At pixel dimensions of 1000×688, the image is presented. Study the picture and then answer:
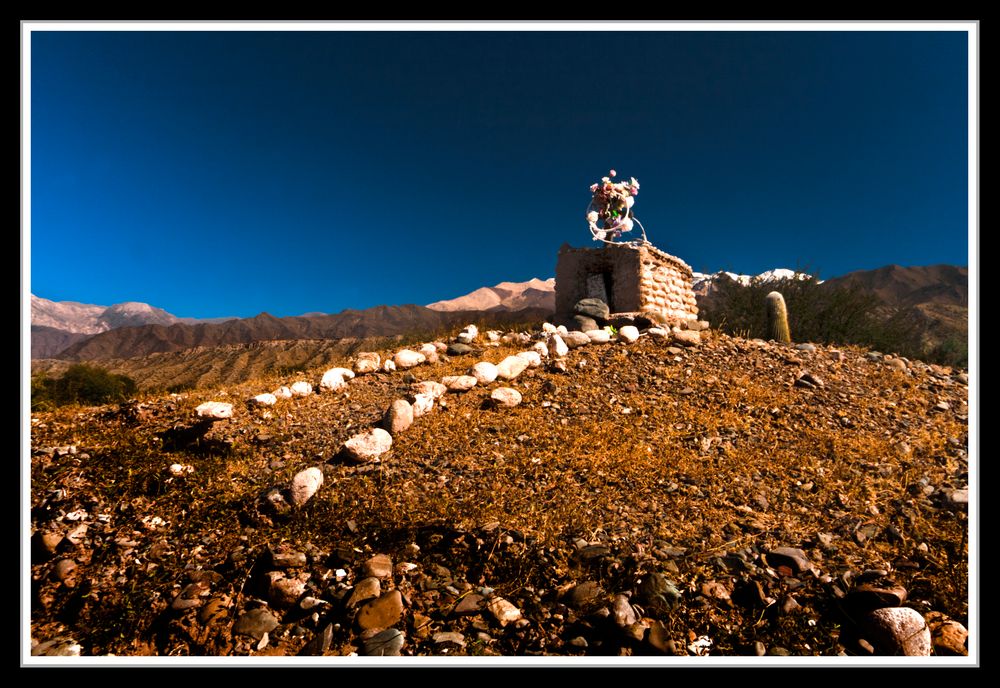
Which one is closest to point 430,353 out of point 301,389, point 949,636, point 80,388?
point 301,389

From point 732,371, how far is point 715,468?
3203mm

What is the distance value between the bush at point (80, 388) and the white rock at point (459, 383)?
4.05m

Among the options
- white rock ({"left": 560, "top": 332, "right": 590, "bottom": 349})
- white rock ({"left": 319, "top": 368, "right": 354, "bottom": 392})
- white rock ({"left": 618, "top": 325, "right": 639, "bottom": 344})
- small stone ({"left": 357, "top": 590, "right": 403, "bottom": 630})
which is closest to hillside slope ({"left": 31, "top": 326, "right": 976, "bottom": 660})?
small stone ({"left": 357, "top": 590, "right": 403, "bottom": 630})

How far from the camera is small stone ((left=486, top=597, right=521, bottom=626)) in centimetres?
242

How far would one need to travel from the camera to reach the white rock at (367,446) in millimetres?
4027

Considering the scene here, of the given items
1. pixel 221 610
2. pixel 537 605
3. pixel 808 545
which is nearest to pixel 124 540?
pixel 221 610

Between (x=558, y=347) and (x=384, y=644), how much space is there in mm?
5657

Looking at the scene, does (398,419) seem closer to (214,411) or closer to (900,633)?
(214,411)

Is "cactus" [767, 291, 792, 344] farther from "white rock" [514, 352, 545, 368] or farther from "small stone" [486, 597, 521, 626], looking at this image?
"small stone" [486, 597, 521, 626]

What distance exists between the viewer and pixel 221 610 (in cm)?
248

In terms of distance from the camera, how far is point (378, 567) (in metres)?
2.79

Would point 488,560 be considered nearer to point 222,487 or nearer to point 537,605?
point 537,605

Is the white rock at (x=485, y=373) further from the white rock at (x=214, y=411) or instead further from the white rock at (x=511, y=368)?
the white rock at (x=214, y=411)

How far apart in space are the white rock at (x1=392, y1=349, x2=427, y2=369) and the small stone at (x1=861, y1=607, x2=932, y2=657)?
20.8ft
